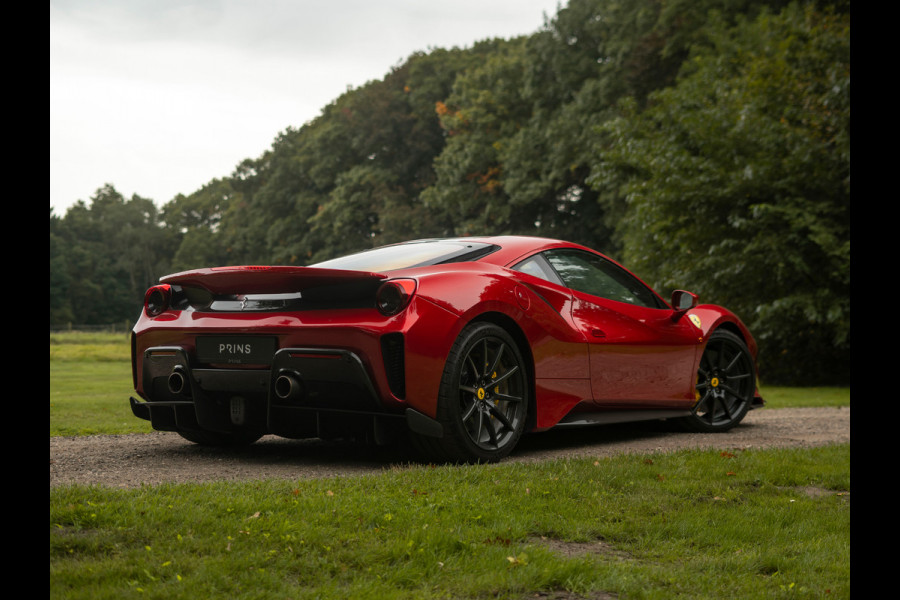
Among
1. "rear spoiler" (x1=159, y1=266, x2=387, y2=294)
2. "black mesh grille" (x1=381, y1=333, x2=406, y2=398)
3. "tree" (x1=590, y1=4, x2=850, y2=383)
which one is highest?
"tree" (x1=590, y1=4, x2=850, y2=383)

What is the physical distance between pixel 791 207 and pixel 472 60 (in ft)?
110

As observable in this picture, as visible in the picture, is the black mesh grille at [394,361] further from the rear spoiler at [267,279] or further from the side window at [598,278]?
the side window at [598,278]

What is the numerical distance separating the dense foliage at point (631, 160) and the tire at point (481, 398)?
12848mm

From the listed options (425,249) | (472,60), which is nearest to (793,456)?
(425,249)

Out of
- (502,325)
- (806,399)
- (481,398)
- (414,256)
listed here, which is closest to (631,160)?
(806,399)

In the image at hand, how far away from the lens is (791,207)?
17.2 metres

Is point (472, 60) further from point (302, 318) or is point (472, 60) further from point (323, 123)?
point (302, 318)

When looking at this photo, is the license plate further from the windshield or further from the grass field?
the grass field

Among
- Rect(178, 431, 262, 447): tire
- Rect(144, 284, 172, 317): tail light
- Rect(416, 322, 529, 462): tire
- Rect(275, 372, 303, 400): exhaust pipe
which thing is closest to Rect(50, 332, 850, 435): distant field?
Rect(178, 431, 262, 447): tire

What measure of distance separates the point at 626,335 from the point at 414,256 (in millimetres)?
1778

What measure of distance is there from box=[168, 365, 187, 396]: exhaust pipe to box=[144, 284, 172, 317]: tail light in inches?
19.5

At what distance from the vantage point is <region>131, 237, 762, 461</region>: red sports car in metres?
4.92

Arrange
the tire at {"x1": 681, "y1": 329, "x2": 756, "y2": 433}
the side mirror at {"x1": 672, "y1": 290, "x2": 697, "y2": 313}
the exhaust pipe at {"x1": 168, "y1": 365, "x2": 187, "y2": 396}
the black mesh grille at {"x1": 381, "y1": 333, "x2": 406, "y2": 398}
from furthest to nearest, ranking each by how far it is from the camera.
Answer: the tire at {"x1": 681, "y1": 329, "x2": 756, "y2": 433} → the side mirror at {"x1": 672, "y1": 290, "x2": 697, "y2": 313} → the exhaust pipe at {"x1": 168, "y1": 365, "x2": 187, "y2": 396} → the black mesh grille at {"x1": 381, "y1": 333, "x2": 406, "y2": 398}

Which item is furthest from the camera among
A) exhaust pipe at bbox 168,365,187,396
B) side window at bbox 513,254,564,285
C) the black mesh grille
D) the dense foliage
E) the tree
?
the dense foliage
